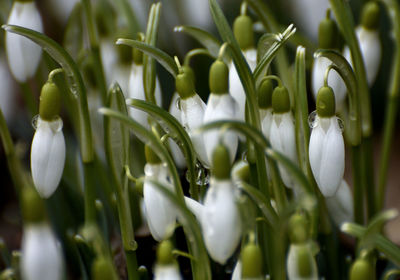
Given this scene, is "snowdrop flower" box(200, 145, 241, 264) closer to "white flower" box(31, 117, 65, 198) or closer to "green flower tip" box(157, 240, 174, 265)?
"green flower tip" box(157, 240, 174, 265)

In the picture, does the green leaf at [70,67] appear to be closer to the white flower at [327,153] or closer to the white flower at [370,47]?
the white flower at [327,153]

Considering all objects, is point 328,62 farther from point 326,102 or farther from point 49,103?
point 49,103

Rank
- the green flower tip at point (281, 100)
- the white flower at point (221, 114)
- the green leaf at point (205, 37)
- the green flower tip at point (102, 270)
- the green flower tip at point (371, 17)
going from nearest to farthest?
1. the green flower tip at point (102, 270)
2. the white flower at point (221, 114)
3. the green flower tip at point (281, 100)
4. the green leaf at point (205, 37)
5. the green flower tip at point (371, 17)

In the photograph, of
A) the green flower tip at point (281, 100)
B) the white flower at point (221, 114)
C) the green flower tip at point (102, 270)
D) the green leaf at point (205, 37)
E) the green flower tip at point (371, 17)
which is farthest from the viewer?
the green flower tip at point (371, 17)

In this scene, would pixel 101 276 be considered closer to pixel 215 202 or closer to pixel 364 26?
pixel 215 202

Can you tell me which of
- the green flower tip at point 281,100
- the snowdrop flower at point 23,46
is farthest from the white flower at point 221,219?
the snowdrop flower at point 23,46

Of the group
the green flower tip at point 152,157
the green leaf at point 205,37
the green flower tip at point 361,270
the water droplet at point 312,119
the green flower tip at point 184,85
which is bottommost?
the green flower tip at point 361,270

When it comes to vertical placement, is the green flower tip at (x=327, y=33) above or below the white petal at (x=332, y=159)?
above
